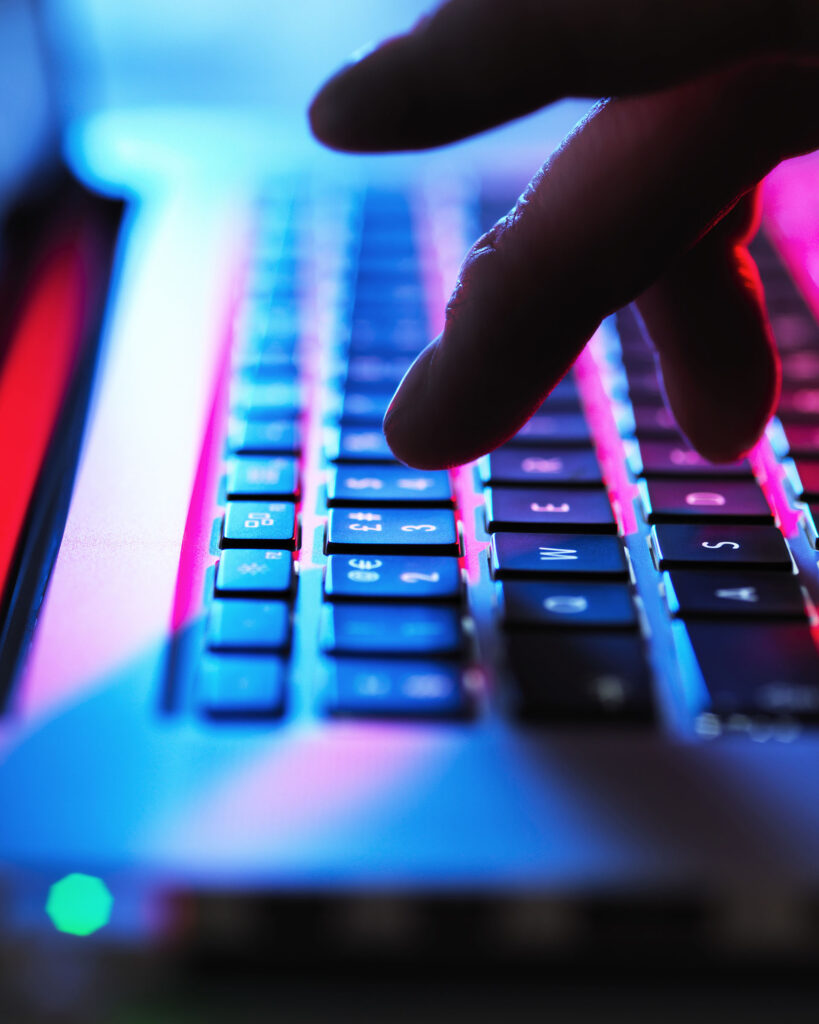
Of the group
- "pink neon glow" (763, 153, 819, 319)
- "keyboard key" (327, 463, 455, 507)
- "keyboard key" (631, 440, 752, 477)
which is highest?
"pink neon glow" (763, 153, 819, 319)

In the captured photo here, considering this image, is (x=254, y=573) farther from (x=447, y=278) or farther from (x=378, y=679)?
(x=447, y=278)

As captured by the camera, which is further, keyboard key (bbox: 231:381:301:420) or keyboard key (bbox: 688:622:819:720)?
keyboard key (bbox: 231:381:301:420)

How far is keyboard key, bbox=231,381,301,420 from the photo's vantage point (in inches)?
15.8

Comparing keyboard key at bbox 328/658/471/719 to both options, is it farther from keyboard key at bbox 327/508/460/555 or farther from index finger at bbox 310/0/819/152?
index finger at bbox 310/0/819/152

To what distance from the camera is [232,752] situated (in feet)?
0.82

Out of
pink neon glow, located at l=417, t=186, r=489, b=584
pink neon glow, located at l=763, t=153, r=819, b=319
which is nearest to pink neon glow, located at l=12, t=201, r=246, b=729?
pink neon glow, located at l=417, t=186, r=489, b=584

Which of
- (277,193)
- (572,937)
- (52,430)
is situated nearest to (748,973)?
(572,937)

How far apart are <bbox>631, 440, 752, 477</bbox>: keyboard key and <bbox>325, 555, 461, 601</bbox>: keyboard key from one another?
0.10 m

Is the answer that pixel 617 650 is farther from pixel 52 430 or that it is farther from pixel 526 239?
pixel 52 430

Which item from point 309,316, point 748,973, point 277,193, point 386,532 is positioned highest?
point 277,193

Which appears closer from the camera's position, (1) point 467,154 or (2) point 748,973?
(2) point 748,973

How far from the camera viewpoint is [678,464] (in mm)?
369

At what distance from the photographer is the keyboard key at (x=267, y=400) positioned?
0.40 meters

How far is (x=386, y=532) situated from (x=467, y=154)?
45cm
